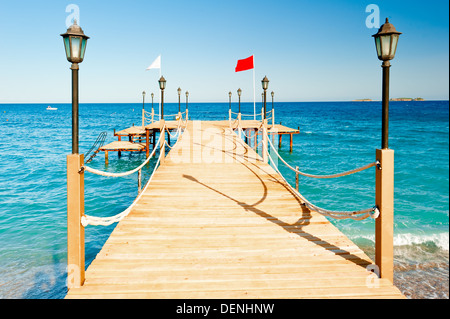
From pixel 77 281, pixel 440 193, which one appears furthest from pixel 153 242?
pixel 440 193

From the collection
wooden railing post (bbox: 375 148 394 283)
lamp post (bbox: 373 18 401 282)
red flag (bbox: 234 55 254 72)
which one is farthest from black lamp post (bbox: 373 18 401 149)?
red flag (bbox: 234 55 254 72)

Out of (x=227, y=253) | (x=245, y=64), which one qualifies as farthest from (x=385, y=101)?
(x=245, y=64)

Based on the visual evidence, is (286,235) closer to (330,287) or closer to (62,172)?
(330,287)

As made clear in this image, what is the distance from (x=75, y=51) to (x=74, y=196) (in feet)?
6.07

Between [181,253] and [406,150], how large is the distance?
36.5m

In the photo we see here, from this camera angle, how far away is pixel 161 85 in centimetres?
1354

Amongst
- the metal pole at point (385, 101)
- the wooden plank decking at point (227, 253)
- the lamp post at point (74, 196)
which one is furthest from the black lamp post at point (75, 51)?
the metal pole at point (385, 101)

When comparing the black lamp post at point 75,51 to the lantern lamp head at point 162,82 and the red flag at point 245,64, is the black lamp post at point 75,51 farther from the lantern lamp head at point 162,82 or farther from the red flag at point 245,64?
the red flag at point 245,64

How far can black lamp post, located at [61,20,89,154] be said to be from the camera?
3.93 m

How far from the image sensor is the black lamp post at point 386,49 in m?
3.99

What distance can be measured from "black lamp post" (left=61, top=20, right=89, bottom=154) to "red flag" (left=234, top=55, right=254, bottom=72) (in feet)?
45.3

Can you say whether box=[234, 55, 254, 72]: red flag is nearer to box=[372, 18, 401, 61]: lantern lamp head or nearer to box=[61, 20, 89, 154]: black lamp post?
box=[372, 18, 401, 61]: lantern lamp head

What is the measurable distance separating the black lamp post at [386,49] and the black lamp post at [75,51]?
3844 mm

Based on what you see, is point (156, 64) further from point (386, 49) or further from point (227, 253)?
point (386, 49)
